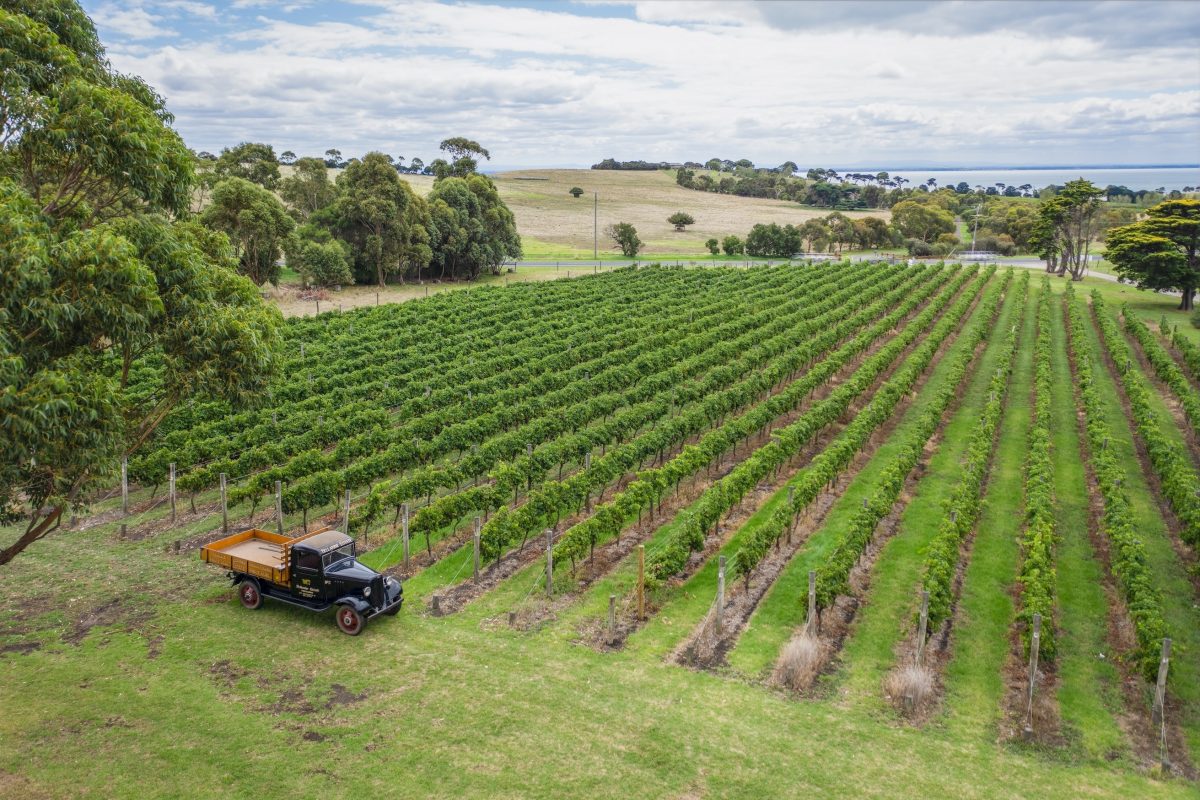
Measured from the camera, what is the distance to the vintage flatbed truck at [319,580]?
1518 cm

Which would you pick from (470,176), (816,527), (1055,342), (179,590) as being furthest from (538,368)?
(470,176)

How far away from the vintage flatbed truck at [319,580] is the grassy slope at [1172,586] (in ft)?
46.5

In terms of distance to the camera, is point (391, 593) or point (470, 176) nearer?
point (391, 593)

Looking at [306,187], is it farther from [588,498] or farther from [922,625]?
[922,625]

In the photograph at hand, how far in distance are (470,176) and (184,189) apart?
2605 inches

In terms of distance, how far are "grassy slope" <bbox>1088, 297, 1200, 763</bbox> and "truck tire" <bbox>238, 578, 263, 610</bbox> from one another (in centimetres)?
1690

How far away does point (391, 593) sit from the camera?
1551 centimetres

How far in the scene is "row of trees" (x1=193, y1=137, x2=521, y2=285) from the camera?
5481cm

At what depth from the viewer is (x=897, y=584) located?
17.4 meters

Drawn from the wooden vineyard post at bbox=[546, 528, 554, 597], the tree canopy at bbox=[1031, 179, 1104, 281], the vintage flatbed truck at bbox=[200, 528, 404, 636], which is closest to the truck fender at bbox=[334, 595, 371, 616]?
the vintage flatbed truck at bbox=[200, 528, 404, 636]

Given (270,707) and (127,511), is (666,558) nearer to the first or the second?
(270,707)

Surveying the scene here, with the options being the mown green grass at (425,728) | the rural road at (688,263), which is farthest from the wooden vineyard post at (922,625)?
the rural road at (688,263)

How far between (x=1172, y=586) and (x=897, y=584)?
6.34m

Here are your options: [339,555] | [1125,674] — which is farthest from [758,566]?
[339,555]
